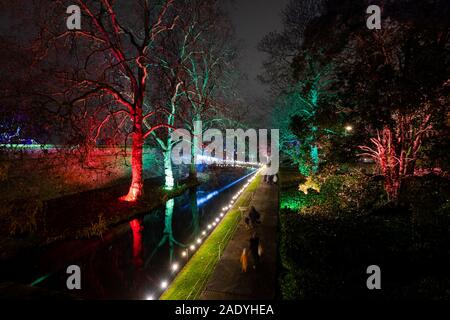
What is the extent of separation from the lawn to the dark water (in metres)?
0.33

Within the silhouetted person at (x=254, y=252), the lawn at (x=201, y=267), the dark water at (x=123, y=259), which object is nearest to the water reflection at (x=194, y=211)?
the dark water at (x=123, y=259)

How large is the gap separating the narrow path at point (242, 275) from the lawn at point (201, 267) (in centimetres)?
22

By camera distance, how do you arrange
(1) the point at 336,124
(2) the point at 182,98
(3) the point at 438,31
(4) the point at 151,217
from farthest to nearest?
(2) the point at 182,98 < (4) the point at 151,217 < (1) the point at 336,124 < (3) the point at 438,31

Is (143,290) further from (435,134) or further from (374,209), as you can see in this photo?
(435,134)

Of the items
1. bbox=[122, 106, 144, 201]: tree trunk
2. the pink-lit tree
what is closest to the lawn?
bbox=[122, 106, 144, 201]: tree trunk

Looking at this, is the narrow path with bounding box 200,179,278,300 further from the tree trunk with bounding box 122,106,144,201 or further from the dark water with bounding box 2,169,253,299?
the tree trunk with bounding box 122,106,144,201

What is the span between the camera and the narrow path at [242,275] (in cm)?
519

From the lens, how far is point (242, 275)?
591 centimetres

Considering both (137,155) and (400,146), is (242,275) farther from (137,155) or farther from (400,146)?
(137,155)

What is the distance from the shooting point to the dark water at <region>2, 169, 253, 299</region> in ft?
21.1

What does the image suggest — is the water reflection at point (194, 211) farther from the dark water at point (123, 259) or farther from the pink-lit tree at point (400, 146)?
the pink-lit tree at point (400, 146)

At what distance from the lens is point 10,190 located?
11.4 metres

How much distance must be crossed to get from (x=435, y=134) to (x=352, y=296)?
7932 mm

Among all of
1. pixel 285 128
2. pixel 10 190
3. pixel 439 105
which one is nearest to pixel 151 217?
pixel 10 190
